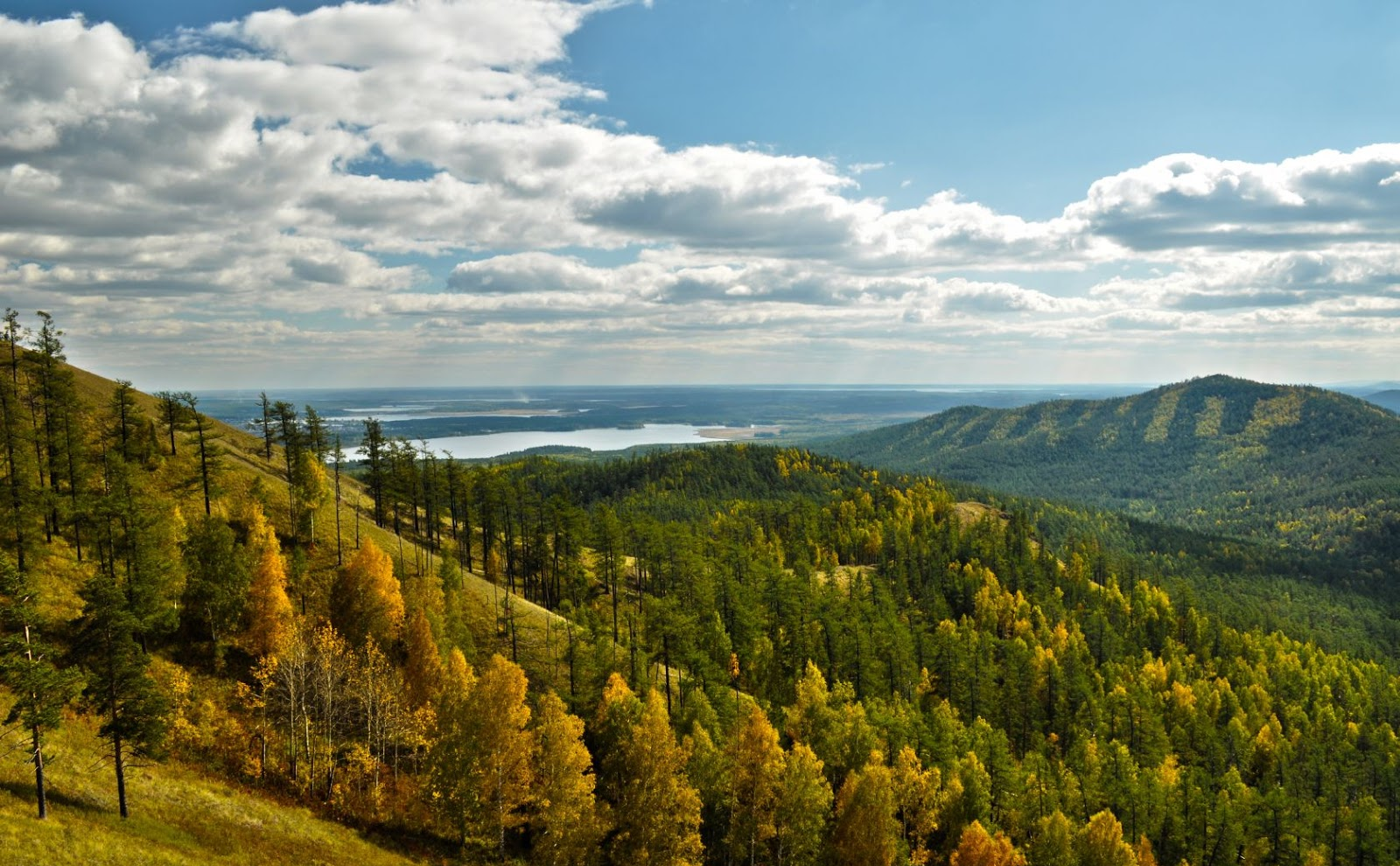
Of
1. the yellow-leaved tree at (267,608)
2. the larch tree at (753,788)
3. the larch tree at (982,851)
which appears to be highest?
the yellow-leaved tree at (267,608)

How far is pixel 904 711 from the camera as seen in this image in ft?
293

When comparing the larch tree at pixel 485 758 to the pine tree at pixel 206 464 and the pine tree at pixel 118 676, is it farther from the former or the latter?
the pine tree at pixel 206 464

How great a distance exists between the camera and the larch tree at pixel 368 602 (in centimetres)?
6353

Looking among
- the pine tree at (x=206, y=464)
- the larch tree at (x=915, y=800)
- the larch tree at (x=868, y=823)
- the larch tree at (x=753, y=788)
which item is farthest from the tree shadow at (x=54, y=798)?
the larch tree at (x=915, y=800)

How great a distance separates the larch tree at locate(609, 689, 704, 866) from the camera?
51.6m

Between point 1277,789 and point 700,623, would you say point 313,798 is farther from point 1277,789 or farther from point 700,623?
point 1277,789

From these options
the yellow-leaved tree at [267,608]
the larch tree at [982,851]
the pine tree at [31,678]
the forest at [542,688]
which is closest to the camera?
the pine tree at [31,678]

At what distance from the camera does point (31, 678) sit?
3123cm

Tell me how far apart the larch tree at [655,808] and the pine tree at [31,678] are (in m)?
32.7

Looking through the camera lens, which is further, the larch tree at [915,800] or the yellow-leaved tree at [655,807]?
the larch tree at [915,800]

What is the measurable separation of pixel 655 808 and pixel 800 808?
39.1 feet

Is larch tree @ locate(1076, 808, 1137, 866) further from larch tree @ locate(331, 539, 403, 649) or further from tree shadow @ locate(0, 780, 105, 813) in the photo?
tree shadow @ locate(0, 780, 105, 813)

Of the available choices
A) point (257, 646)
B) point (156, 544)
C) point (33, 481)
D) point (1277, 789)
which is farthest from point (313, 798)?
point (1277, 789)

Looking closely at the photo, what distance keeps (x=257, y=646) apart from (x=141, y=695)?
2240 cm
